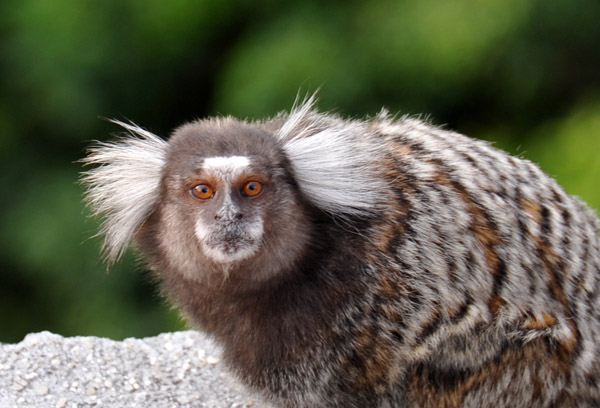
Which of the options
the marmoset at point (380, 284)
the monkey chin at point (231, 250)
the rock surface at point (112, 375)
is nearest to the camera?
the monkey chin at point (231, 250)

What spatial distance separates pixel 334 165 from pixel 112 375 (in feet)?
3.78

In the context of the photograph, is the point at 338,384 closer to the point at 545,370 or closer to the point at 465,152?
the point at 545,370

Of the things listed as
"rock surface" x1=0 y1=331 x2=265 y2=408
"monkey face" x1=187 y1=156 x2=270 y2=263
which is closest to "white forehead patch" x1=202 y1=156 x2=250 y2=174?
"monkey face" x1=187 y1=156 x2=270 y2=263

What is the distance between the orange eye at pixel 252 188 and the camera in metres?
2.79

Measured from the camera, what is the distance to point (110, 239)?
3.21 meters

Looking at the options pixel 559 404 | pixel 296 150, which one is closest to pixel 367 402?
pixel 559 404

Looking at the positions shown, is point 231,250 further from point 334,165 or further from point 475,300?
point 475,300

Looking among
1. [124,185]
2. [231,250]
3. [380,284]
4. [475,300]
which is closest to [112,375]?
[124,185]

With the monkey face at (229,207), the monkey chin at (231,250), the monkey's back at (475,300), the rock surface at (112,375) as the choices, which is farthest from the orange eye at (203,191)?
the rock surface at (112,375)

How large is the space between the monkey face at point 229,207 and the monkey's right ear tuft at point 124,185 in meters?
0.29

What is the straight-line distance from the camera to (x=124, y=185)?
316 centimetres

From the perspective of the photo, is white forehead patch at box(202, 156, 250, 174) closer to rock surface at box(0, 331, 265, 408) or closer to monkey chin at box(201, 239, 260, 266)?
monkey chin at box(201, 239, 260, 266)

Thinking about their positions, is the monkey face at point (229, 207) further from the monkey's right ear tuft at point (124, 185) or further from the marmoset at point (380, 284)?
the monkey's right ear tuft at point (124, 185)

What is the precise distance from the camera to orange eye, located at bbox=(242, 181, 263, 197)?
2789 mm
